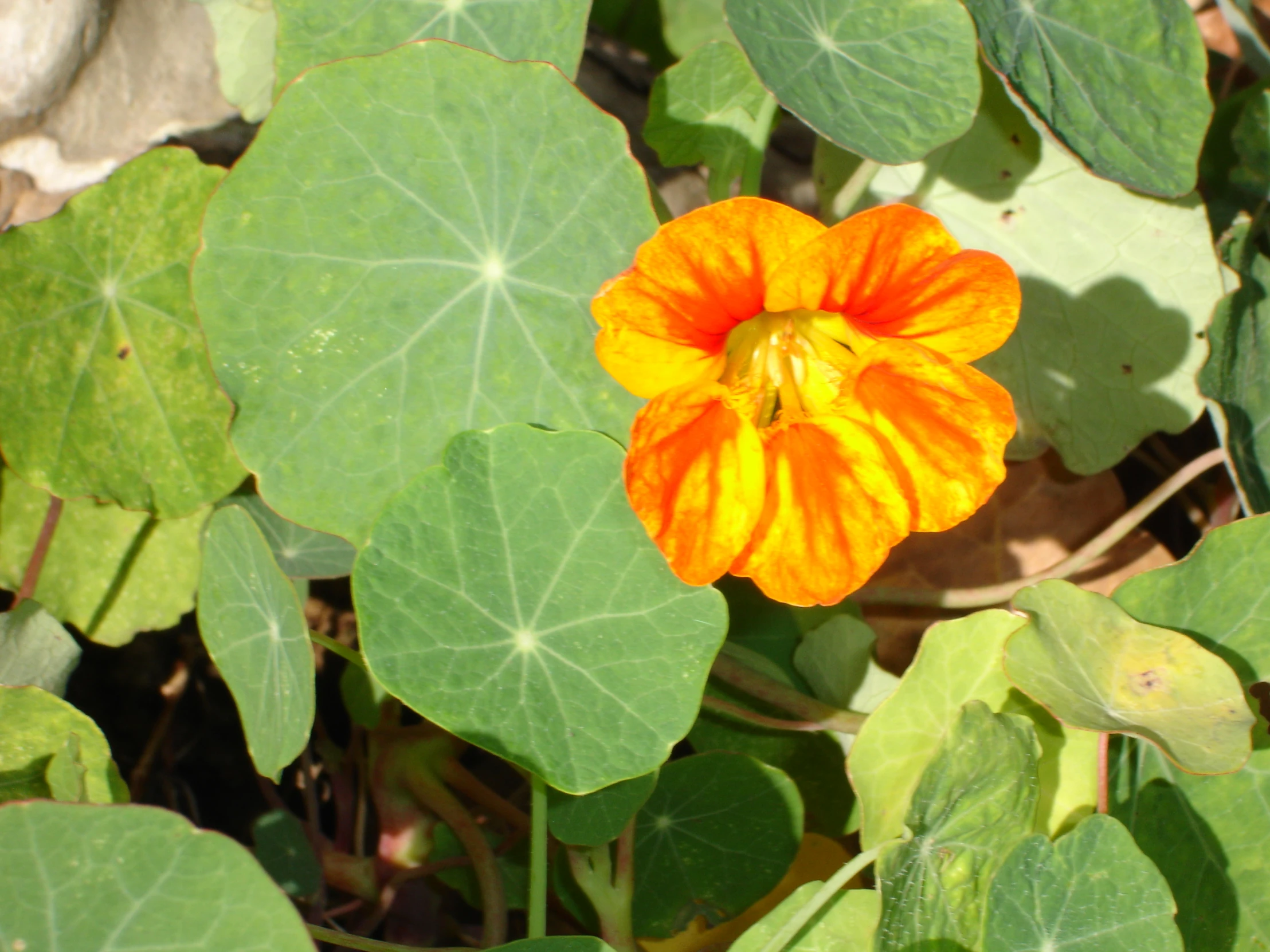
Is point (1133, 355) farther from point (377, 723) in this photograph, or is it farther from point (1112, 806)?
point (377, 723)

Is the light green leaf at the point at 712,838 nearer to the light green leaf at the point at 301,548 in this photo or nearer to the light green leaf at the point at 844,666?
the light green leaf at the point at 844,666

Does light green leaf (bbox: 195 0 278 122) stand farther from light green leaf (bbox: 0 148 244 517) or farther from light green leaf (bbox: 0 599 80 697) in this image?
light green leaf (bbox: 0 599 80 697)

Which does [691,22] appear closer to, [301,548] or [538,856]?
[301,548]

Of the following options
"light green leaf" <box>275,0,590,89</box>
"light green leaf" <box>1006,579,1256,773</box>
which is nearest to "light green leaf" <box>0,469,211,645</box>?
"light green leaf" <box>275,0,590,89</box>

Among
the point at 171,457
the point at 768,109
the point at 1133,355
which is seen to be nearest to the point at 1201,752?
the point at 1133,355

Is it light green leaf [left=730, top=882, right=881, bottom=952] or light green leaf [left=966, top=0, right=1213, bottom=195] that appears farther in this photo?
light green leaf [left=966, top=0, right=1213, bottom=195]

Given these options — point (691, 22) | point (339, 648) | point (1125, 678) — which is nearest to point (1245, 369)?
point (1125, 678)

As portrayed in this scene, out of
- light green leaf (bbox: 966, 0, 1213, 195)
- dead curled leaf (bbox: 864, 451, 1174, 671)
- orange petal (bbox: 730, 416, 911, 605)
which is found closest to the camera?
orange petal (bbox: 730, 416, 911, 605)

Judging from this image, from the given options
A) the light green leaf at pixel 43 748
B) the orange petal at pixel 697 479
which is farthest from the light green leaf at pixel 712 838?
the light green leaf at pixel 43 748
